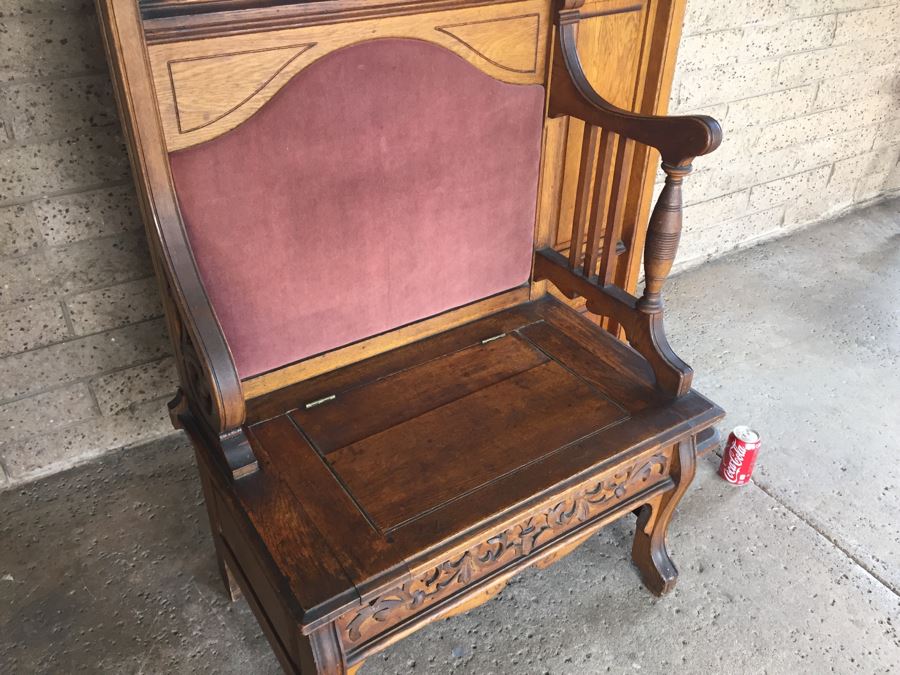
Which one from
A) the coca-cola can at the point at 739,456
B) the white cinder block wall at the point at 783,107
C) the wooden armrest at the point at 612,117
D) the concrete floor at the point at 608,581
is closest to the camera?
the wooden armrest at the point at 612,117

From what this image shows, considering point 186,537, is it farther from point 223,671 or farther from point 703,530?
point 703,530

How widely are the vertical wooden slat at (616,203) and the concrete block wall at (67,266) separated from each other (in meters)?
1.10

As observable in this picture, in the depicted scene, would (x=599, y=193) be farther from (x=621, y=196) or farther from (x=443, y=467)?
(x=443, y=467)

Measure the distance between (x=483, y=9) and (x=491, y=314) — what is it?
26.4 inches

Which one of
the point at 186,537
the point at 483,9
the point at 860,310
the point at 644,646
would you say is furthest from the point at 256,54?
the point at 860,310

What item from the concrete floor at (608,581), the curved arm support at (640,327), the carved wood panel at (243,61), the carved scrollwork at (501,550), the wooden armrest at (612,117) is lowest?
the concrete floor at (608,581)

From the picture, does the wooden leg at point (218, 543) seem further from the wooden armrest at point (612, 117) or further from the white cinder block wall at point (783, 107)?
the white cinder block wall at point (783, 107)

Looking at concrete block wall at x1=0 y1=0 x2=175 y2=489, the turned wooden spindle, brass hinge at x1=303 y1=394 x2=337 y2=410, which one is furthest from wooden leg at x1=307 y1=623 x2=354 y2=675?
concrete block wall at x1=0 y1=0 x2=175 y2=489

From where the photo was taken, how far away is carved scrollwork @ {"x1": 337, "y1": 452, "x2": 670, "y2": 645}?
3.92 ft

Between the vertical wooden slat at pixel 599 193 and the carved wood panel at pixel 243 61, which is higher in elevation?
the carved wood panel at pixel 243 61

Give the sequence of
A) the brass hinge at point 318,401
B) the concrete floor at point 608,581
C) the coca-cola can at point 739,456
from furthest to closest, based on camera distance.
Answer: the coca-cola can at point 739,456 → the concrete floor at point 608,581 → the brass hinge at point 318,401

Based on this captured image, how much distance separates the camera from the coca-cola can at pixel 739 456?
6.33ft

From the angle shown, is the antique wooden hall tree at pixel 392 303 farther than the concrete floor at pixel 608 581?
No

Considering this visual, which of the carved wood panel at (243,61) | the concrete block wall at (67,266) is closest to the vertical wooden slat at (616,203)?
the carved wood panel at (243,61)
